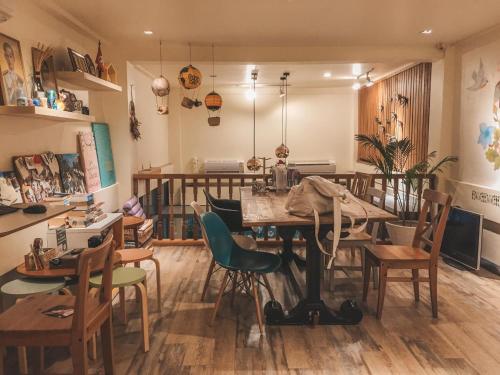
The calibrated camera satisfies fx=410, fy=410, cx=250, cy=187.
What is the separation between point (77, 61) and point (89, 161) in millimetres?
1047

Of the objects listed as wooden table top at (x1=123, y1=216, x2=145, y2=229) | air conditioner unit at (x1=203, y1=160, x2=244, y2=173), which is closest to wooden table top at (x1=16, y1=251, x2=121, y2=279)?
wooden table top at (x1=123, y1=216, x2=145, y2=229)

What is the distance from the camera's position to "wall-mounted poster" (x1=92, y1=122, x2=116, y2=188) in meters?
4.38

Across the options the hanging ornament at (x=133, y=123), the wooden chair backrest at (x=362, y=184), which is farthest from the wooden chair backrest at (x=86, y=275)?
the hanging ornament at (x=133, y=123)

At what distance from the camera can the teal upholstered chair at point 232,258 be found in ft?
9.23

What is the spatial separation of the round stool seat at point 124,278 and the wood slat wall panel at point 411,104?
4277mm

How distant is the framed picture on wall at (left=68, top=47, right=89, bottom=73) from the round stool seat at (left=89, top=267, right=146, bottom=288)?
177 cm

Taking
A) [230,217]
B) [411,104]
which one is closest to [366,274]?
[230,217]

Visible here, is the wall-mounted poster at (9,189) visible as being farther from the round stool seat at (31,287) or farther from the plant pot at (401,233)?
the plant pot at (401,233)

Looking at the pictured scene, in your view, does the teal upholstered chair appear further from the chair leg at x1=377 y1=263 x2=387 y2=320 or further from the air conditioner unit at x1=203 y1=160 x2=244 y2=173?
the air conditioner unit at x1=203 y1=160 x2=244 y2=173

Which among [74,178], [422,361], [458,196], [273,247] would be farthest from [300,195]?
[458,196]

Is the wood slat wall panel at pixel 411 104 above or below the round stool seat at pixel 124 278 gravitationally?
above

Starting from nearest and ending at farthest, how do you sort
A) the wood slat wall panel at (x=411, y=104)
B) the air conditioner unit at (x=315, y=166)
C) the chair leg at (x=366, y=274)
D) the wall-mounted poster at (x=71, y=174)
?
1. the chair leg at (x=366, y=274)
2. the wall-mounted poster at (x=71, y=174)
3. the wood slat wall panel at (x=411, y=104)
4. the air conditioner unit at (x=315, y=166)

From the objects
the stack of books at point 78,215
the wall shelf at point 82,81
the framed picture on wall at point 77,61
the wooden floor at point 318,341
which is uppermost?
the framed picture on wall at point 77,61

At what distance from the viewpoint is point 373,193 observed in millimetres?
3826
